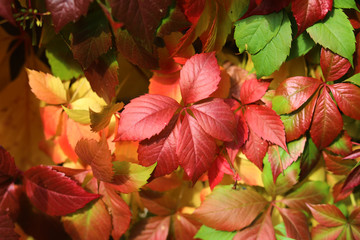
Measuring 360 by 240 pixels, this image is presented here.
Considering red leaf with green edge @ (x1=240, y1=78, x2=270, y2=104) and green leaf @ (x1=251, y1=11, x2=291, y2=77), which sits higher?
green leaf @ (x1=251, y1=11, x2=291, y2=77)

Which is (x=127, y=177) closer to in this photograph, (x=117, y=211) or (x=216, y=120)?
(x=117, y=211)

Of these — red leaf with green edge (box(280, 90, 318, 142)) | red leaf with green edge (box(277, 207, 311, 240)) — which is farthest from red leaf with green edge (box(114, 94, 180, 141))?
red leaf with green edge (box(277, 207, 311, 240))

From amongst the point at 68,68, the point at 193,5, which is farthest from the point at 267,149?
the point at 68,68

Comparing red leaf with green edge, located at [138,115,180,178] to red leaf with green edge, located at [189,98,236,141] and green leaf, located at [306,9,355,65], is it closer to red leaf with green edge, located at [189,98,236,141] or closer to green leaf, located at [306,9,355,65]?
red leaf with green edge, located at [189,98,236,141]

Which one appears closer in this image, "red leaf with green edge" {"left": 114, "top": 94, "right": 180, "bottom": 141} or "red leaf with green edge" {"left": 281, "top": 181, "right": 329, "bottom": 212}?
"red leaf with green edge" {"left": 114, "top": 94, "right": 180, "bottom": 141}

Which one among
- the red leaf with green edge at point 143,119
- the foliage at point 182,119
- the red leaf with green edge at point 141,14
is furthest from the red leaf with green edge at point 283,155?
the red leaf with green edge at point 141,14
